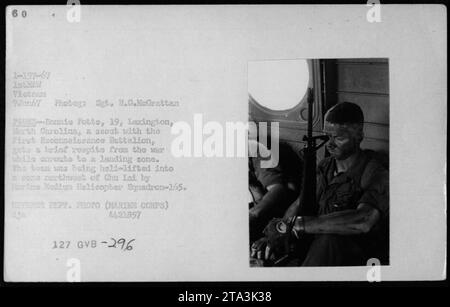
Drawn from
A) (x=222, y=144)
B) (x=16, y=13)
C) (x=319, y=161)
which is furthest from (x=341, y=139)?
(x=16, y=13)

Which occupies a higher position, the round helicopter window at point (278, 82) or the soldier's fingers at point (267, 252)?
the round helicopter window at point (278, 82)

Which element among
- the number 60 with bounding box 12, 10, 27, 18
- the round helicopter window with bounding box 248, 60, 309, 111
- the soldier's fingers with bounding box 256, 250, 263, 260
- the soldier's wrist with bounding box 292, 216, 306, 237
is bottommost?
the soldier's fingers with bounding box 256, 250, 263, 260

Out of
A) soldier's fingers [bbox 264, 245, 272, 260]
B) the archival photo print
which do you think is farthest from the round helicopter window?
soldier's fingers [bbox 264, 245, 272, 260]

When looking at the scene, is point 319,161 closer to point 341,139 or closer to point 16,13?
point 341,139

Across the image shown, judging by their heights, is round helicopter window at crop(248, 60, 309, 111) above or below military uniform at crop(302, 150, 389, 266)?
above

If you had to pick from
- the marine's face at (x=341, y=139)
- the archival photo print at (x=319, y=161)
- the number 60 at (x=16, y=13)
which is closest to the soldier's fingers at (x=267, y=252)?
the archival photo print at (x=319, y=161)

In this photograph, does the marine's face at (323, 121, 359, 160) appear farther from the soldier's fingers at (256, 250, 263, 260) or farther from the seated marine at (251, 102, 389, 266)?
the soldier's fingers at (256, 250, 263, 260)

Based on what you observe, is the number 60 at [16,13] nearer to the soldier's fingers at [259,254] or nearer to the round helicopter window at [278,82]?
the round helicopter window at [278,82]

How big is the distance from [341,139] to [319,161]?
1.8 inches

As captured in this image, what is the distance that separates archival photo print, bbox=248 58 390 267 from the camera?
0.85m

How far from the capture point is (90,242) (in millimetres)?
863

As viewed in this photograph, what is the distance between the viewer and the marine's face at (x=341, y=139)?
849 mm

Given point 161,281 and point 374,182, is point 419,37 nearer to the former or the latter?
point 374,182
